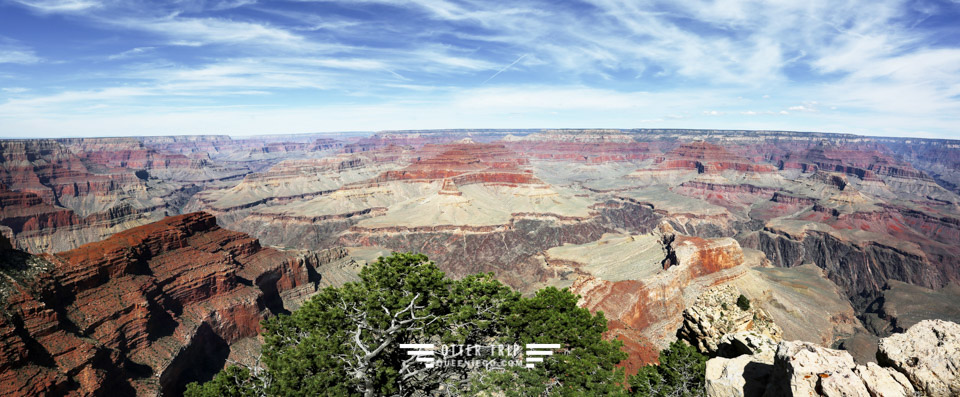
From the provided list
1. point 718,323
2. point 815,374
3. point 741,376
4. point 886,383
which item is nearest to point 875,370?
point 886,383

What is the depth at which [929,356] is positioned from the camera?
12617mm

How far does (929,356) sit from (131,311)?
215 ft

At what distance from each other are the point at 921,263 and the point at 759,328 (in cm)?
13879

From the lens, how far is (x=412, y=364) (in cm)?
2458

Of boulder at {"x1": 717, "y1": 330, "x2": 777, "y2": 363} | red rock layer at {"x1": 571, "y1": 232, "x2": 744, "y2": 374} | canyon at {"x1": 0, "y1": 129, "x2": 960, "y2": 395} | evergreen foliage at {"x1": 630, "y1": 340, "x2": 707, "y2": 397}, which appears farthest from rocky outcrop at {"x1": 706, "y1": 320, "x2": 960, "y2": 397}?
red rock layer at {"x1": 571, "y1": 232, "x2": 744, "y2": 374}

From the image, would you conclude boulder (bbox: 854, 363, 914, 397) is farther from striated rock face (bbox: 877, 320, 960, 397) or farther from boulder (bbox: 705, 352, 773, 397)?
boulder (bbox: 705, 352, 773, 397)

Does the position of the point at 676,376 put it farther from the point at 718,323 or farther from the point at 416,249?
the point at 416,249

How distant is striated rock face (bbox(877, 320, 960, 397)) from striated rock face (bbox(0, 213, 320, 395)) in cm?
5367

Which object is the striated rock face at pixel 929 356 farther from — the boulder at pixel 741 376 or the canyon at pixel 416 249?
the canyon at pixel 416 249

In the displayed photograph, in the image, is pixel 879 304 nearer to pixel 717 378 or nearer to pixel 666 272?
pixel 666 272

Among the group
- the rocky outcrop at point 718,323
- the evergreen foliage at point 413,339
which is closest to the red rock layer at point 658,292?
the rocky outcrop at point 718,323

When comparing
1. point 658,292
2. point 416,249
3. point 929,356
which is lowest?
point 416,249

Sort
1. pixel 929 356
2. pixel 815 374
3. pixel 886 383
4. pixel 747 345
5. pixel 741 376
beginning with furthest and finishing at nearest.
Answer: pixel 747 345 → pixel 741 376 → pixel 815 374 → pixel 929 356 → pixel 886 383

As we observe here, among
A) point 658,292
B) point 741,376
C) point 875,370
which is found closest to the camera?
point 875,370
